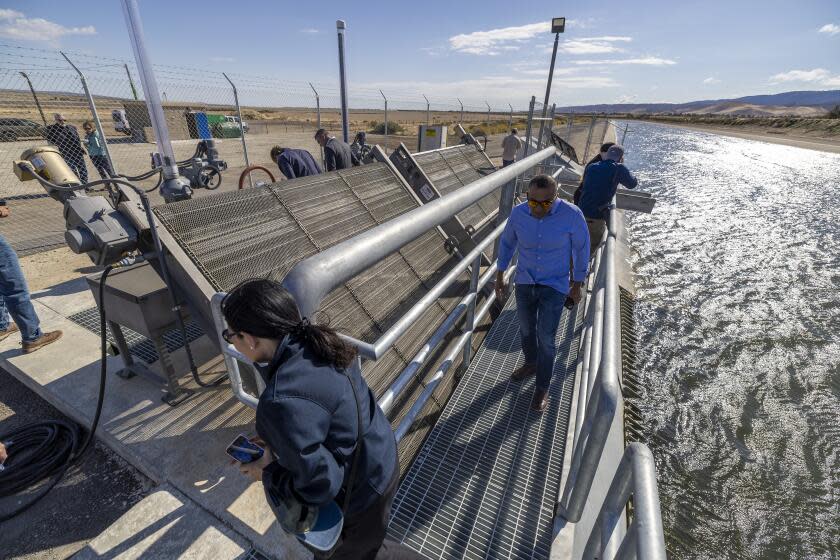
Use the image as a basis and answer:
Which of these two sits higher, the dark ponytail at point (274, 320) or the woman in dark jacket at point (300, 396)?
the dark ponytail at point (274, 320)

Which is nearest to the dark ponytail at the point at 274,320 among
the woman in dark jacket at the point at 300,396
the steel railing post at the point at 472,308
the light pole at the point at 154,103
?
the woman in dark jacket at the point at 300,396

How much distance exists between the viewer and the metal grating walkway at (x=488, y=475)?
2021 mm

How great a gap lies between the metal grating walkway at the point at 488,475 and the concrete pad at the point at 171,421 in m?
0.71

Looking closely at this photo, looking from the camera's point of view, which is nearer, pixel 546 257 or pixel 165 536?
pixel 165 536

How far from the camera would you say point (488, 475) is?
2342 mm

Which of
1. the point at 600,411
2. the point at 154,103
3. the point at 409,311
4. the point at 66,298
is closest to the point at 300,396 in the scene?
the point at 409,311

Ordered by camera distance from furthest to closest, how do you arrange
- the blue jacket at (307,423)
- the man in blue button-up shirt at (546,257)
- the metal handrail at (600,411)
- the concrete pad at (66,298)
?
the concrete pad at (66,298) < the man in blue button-up shirt at (546,257) < the metal handrail at (600,411) < the blue jacket at (307,423)

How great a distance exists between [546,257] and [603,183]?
2812mm

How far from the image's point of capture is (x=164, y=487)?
2.47 meters

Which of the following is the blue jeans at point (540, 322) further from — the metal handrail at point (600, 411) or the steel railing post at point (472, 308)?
the metal handrail at point (600, 411)

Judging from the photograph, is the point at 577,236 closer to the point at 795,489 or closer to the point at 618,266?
the point at 795,489

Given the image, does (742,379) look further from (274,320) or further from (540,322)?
(274,320)

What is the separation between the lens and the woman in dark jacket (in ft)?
3.53

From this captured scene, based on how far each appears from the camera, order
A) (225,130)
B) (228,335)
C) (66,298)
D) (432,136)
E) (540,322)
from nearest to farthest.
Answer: (228,335) < (540,322) < (66,298) < (432,136) < (225,130)
